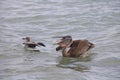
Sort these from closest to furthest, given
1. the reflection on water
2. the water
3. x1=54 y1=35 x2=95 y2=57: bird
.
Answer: the water → the reflection on water → x1=54 y1=35 x2=95 y2=57: bird

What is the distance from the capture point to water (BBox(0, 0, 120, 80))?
31.5ft

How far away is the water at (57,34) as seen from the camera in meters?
9.60

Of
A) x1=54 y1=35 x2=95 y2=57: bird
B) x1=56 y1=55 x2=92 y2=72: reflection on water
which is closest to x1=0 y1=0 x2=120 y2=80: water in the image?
x1=56 y1=55 x2=92 y2=72: reflection on water

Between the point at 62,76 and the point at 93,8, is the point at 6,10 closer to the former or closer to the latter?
the point at 93,8

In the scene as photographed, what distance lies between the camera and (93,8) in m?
17.2

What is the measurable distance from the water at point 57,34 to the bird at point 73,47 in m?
0.16

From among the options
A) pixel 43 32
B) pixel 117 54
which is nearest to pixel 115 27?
pixel 43 32

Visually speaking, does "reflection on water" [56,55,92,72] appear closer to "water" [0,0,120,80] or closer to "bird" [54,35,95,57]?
"water" [0,0,120,80]

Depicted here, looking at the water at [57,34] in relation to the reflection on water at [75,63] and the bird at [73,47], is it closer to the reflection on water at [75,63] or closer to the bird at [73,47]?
the reflection on water at [75,63]

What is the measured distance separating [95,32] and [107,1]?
5.03 metres

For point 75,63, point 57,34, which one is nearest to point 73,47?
point 75,63

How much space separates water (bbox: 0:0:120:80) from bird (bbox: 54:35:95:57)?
0.52 ft

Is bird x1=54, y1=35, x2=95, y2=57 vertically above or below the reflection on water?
above

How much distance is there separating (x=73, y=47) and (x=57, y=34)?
2451 millimetres
